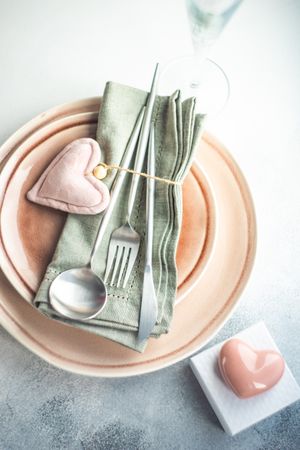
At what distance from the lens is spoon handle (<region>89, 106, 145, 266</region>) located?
0.51 meters

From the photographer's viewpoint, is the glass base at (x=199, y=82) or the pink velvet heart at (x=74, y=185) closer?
the pink velvet heart at (x=74, y=185)

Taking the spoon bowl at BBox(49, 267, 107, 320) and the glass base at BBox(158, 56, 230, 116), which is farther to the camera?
the glass base at BBox(158, 56, 230, 116)

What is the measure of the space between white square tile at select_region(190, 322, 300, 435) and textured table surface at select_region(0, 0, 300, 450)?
3 cm

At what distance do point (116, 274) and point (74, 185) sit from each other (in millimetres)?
107

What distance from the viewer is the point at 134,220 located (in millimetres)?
528

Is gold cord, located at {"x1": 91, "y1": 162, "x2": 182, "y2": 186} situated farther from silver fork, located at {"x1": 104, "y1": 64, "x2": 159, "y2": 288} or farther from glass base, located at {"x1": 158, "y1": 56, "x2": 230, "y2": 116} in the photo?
glass base, located at {"x1": 158, "y1": 56, "x2": 230, "y2": 116}

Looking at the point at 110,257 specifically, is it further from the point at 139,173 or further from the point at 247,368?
the point at 247,368

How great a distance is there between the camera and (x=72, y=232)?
0.51 metres

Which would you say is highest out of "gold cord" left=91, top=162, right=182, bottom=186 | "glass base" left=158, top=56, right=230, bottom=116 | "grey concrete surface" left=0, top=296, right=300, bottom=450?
"glass base" left=158, top=56, right=230, bottom=116

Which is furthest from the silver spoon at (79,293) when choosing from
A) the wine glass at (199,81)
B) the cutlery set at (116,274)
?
the wine glass at (199,81)

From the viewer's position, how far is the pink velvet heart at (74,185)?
1.66 ft

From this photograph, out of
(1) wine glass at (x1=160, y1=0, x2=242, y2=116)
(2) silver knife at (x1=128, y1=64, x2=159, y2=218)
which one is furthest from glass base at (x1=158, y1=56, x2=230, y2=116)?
(2) silver knife at (x1=128, y1=64, x2=159, y2=218)

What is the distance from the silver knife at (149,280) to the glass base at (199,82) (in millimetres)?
183

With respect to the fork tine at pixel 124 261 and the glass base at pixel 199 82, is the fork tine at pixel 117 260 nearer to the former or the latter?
the fork tine at pixel 124 261
